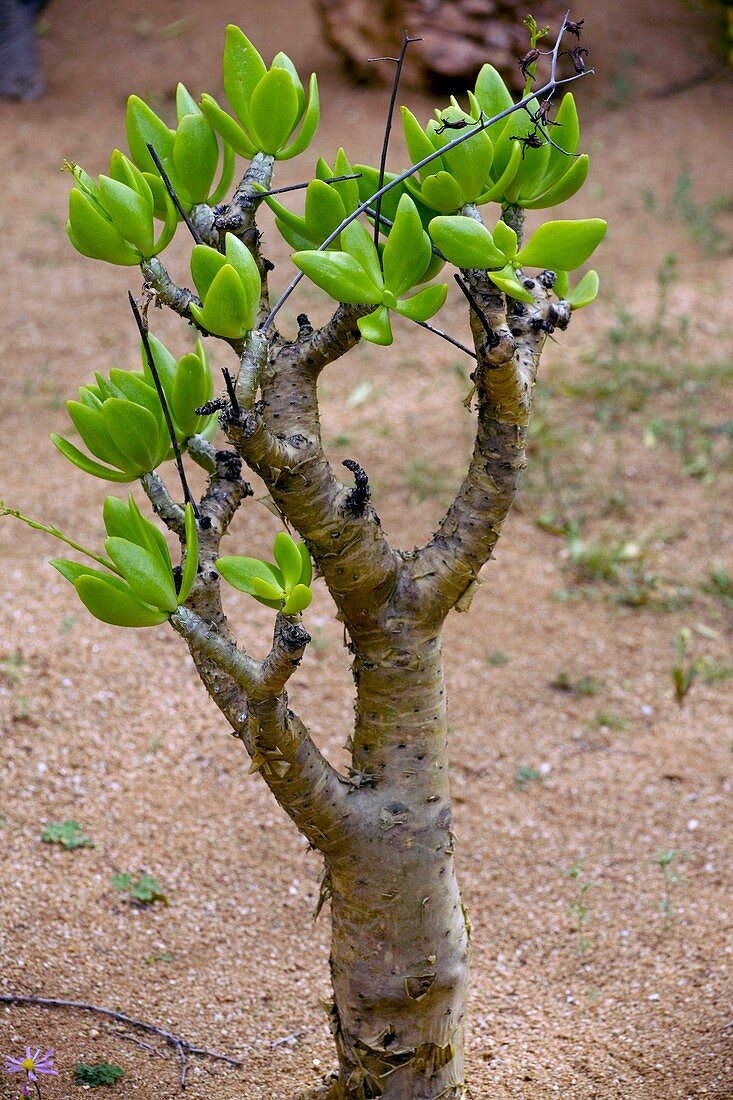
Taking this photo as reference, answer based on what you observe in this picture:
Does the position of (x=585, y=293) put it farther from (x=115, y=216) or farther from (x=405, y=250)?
(x=115, y=216)

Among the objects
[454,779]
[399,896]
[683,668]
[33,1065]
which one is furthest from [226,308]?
[683,668]

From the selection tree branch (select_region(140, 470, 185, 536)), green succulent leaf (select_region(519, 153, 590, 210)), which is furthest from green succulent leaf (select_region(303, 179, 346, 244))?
tree branch (select_region(140, 470, 185, 536))

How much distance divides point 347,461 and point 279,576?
0.50ft

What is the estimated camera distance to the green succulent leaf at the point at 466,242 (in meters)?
1.05

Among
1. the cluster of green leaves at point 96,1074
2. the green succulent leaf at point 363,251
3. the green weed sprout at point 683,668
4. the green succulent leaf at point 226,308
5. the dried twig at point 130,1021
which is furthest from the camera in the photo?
the green weed sprout at point 683,668

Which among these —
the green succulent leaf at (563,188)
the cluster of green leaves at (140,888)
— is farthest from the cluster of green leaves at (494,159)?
the cluster of green leaves at (140,888)

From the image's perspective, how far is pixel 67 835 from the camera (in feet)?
6.77

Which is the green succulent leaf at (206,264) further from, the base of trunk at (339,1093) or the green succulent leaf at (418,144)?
the base of trunk at (339,1093)

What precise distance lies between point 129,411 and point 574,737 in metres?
1.66

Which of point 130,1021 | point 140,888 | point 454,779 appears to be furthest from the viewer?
point 454,779

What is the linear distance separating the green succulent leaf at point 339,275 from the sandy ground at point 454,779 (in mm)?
1112

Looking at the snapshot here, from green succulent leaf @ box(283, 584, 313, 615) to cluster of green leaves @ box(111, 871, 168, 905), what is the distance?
1103mm

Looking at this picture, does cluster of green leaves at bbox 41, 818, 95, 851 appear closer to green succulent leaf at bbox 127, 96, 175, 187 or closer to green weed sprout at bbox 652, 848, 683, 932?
green weed sprout at bbox 652, 848, 683, 932

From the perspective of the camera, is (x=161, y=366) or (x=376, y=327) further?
(x=161, y=366)
